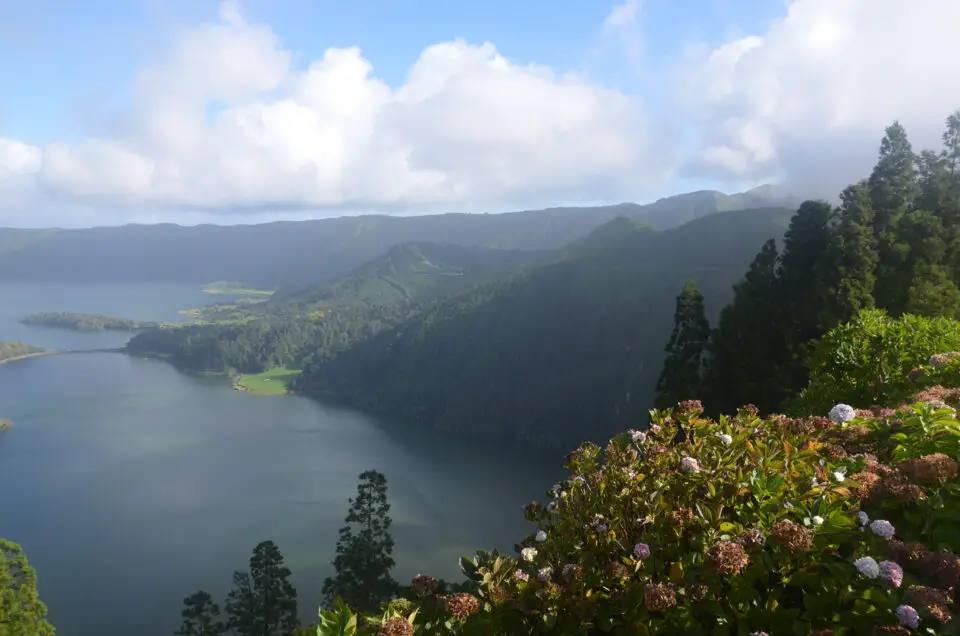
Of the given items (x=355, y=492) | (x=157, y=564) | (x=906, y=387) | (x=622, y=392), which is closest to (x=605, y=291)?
(x=622, y=392)

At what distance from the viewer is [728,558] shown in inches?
103

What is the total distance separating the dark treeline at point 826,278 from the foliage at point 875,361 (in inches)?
435

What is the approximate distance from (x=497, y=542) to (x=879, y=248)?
37.7 m

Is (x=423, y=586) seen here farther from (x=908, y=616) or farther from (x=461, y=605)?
(x=908, y=616)

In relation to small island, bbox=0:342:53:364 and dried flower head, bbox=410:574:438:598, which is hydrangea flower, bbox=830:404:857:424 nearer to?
dried flower head, bbox=410:574:438:598

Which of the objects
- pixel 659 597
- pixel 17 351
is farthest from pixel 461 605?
pixel 17 351

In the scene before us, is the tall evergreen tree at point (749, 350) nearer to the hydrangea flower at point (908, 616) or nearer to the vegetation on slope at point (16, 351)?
the hydrangea flower at point (908, 616)

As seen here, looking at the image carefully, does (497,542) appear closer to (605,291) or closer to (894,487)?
(894,487)

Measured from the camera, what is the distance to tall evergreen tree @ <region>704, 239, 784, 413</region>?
24.1m

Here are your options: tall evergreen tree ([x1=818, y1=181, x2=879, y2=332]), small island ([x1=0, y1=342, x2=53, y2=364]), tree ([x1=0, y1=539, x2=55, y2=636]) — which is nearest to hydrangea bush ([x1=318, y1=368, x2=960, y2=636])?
tall evergreen tree ([x1=818, y1=181, x2=879, y2=332])

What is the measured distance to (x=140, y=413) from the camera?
105250 millimetres

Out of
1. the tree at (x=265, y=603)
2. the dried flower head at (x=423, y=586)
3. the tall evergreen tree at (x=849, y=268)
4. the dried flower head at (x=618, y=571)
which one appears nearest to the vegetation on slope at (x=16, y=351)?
the tree at (x=265, y=603)

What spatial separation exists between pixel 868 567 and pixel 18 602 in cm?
2750

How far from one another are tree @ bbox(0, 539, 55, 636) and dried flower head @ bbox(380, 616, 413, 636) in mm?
24683
